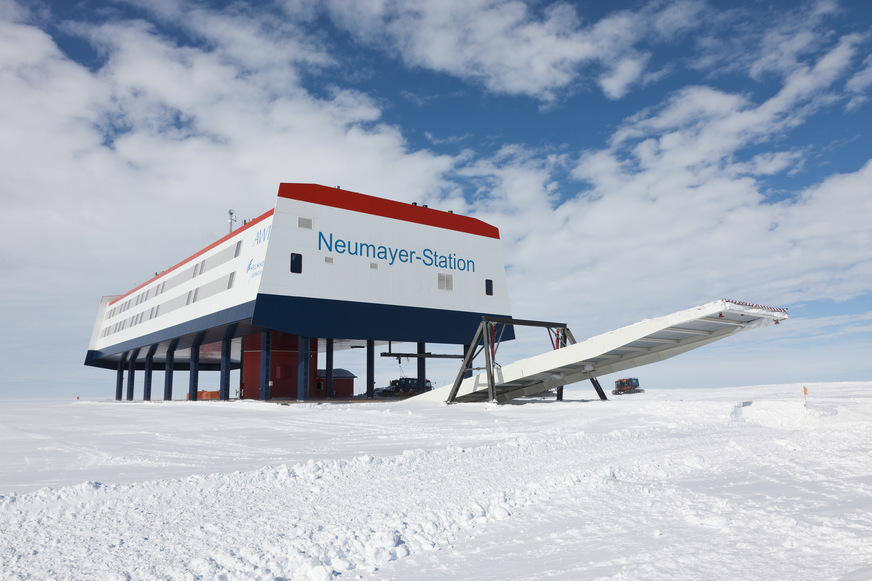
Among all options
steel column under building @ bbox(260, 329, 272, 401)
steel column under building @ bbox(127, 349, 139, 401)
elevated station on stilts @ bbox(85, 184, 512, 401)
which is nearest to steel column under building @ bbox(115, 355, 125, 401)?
steel column under building @ bbox(127, 349, 139, 401)

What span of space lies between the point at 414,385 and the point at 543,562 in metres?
33.6

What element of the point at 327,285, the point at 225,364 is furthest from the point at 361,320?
the point at 225,364

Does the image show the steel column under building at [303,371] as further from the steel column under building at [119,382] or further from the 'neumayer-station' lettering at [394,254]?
the steel column under building at [119,382]

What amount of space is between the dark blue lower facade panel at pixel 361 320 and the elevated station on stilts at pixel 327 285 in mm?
57

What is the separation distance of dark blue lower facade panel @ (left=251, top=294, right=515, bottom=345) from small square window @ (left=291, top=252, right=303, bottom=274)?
1.47m

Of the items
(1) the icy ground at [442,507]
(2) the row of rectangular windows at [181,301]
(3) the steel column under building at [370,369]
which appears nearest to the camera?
Result: (1) the icy ground at [442,507]

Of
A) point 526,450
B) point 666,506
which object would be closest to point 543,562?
point 666,506

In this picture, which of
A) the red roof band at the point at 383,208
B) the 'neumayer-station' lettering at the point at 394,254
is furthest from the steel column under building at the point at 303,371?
the red roof band at the point at 383,208

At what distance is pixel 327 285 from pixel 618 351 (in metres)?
15.7

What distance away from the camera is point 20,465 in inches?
347

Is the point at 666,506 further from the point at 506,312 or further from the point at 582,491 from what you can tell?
the point at 506,312

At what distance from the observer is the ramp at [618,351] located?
700 inches

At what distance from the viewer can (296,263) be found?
28891 mm

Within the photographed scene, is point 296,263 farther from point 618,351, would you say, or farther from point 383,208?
point 618,351
